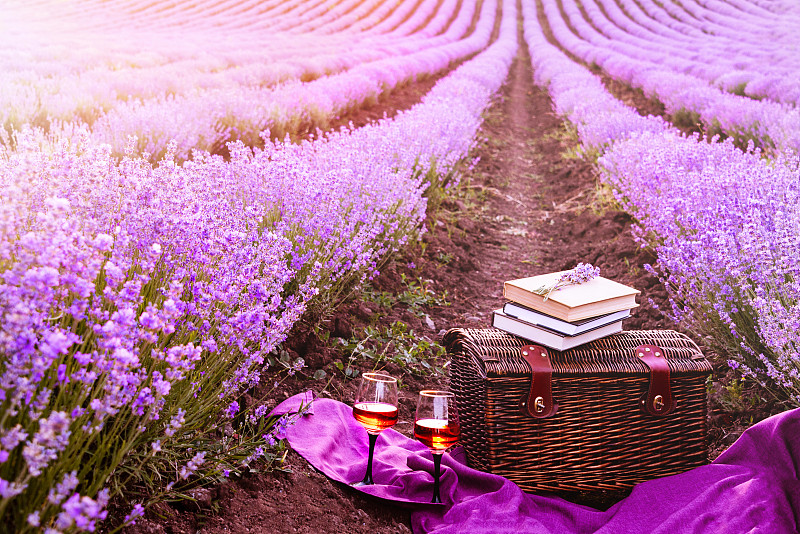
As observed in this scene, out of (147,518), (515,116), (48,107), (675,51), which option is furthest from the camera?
(675,51)

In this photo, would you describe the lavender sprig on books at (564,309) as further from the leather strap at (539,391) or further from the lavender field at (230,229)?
the lavender field at (230,229)

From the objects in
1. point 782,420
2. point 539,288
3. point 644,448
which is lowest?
point 644,448

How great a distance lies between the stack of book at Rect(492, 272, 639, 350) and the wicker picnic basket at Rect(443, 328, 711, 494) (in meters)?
0.05

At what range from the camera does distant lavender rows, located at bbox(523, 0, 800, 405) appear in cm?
267

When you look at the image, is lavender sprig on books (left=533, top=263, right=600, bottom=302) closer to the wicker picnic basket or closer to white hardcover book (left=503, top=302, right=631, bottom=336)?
white hardcover book (left=503, top=302, right=631, bottom=336)

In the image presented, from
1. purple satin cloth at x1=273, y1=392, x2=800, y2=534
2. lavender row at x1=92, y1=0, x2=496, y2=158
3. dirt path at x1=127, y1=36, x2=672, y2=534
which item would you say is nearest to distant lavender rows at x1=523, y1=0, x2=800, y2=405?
purple satin cloth at x1=273, y1=392, x2=800, y2=534

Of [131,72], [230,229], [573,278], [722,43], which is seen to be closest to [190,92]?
[131,72]

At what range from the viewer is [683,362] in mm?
2420

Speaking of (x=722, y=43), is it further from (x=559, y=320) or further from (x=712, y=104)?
(x=559, y=320)

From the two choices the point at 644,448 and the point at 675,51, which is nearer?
the point at 644,448

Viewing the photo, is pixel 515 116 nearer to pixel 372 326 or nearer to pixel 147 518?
pixel 372 326

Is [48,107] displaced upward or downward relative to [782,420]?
upward

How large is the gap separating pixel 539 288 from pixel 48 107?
481cm

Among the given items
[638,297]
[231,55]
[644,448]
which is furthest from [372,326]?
[231,55]
